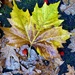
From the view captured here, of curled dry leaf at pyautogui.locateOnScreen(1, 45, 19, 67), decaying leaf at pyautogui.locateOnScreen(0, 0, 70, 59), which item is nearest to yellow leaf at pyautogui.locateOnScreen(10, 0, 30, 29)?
decaying leaf at pyautogui.locateOnScreen(0, 0, 70, 59)

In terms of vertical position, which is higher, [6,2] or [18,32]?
[6,2]

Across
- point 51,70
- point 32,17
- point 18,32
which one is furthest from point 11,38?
point 51,70

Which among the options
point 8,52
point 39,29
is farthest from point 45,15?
point 8,52

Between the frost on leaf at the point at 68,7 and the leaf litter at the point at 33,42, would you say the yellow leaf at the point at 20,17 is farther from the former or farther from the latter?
the frost on leaf at the point at 68,7

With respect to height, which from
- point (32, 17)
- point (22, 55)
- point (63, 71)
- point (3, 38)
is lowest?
point (63, 71)

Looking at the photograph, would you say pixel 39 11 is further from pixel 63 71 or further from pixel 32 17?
pixel 63 71

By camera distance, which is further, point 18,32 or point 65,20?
point 65,20

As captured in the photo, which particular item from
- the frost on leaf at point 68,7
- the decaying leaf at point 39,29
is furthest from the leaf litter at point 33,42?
the frost on leaf at point 68,7
